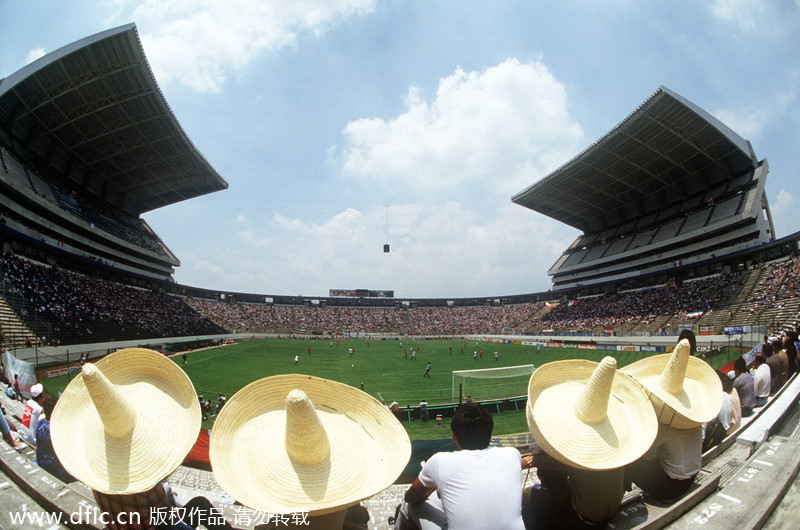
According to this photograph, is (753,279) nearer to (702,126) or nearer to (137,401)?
(702,126)

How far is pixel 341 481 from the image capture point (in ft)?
8.21

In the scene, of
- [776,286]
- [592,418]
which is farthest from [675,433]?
[776,286]

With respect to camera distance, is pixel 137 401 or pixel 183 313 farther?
pixel 183 313

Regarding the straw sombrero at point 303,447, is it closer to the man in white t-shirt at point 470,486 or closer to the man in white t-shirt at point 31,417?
the man in white t-shirt at point 470,486

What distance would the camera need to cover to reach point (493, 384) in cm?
1955

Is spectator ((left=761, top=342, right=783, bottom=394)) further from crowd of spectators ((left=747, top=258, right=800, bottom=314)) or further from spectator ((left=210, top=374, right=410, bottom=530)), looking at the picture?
crowd of spectators ((left=747, top=258, right=800, bottom=314))

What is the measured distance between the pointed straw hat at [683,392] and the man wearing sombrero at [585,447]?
483 mm

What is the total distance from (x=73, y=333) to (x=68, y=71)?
62.8 ft

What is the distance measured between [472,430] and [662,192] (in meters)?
61.5

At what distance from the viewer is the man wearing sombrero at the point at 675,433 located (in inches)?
134

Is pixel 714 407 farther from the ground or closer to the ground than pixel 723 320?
farther from the ground

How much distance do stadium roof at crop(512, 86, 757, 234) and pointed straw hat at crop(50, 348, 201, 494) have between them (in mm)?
39367

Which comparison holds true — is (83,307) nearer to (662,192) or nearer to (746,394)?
(746,394)

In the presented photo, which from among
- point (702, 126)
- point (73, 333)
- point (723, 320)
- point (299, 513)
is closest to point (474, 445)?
point (299, 513)
